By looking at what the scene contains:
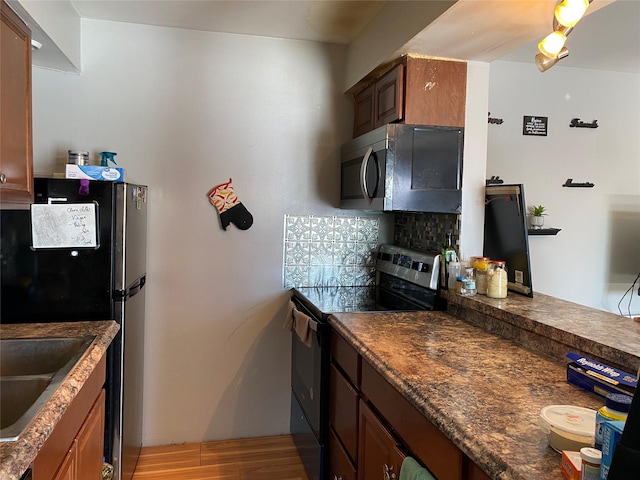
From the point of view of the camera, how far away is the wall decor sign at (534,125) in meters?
2.99

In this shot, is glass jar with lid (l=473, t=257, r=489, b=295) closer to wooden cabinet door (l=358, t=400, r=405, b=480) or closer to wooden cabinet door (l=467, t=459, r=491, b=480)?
wooden cabinet door (l=358, t=400, r=405, b=480)

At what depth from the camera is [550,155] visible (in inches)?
120

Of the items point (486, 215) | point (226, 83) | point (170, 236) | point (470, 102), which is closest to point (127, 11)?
point (226, 83)

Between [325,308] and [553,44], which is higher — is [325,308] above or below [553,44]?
below

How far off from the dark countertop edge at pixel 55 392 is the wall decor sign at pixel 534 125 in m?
2.68

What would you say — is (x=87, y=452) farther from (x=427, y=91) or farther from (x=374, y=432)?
(x=427, y=91)

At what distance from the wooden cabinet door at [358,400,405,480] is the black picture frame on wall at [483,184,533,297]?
97 cm

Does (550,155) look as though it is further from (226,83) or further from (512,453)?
(512,453)

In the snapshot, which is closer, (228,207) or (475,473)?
(475,473)

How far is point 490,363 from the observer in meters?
1.48

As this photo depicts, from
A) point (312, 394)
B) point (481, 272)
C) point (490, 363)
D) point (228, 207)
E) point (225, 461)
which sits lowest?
point (225, 461)

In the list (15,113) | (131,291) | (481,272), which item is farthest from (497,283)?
(15,113)

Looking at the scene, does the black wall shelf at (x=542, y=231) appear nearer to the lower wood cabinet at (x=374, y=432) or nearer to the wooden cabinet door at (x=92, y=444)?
the lower wood cabinet at (x=374, y=432)

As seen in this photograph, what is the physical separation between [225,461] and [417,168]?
6.16 feet
